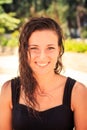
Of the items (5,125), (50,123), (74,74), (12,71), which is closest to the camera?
(50,123)

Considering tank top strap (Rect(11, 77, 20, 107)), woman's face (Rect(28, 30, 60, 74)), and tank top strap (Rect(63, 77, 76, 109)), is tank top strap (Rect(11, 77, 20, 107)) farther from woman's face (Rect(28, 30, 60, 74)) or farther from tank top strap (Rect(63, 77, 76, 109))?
tank top strap (Rect(63, 77, 76, 109))

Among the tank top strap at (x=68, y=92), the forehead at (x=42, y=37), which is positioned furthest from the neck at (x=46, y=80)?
the forehead at (x=42, y=37)

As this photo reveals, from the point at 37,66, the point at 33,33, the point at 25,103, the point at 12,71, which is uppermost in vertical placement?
the point at 33,33

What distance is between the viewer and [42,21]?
255 cm

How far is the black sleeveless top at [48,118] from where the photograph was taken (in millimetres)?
2447

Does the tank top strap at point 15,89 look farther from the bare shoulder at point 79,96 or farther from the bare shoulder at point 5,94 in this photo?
the bare shoulder at point 79,96

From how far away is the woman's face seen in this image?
248 centimetres

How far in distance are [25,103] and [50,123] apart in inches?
9.0

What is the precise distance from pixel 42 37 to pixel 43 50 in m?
0.09

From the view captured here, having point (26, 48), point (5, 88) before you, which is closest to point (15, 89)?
point (5, 88)

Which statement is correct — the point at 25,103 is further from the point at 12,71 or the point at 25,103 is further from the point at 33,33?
the point at 12,71

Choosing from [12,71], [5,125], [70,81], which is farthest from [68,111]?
[12,71]

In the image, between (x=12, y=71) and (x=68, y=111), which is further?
(x=12, y=71)

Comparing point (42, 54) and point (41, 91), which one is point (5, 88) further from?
point (42, 54)
